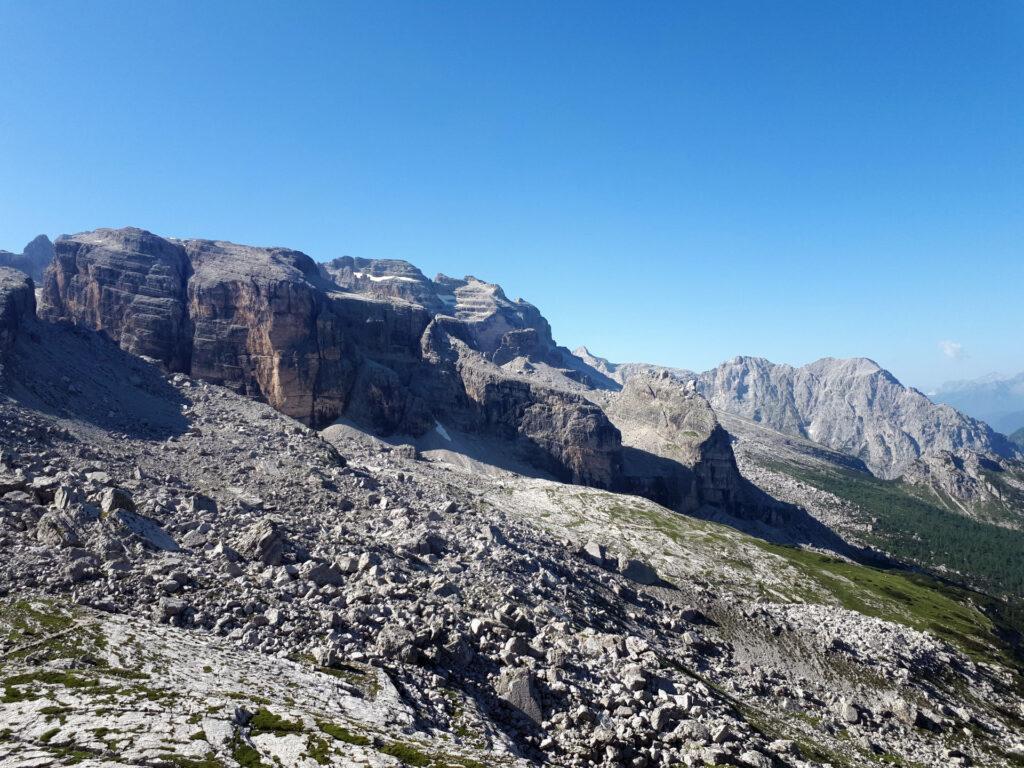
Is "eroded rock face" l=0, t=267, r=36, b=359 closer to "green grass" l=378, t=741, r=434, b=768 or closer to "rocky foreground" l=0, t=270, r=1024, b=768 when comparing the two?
"rocky foreground" l=0, t=270, r=1024, b=768

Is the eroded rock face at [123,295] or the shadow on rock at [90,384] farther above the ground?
the eroded rock face at [123,295]

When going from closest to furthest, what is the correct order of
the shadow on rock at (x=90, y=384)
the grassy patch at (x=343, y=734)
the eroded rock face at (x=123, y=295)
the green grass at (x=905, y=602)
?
1. the grassy patch at (x=343, y=734)
2. the shadow on rock at (x=90, y=384)
3. the green grass at (x=905, y=602)
4. the eroded rock face at (x=123, y=295)

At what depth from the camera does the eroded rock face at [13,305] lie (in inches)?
4409

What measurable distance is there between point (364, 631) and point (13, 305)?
12131 centimetres

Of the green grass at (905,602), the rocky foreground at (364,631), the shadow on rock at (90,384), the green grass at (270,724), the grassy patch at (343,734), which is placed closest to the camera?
the green grass at (270,724)

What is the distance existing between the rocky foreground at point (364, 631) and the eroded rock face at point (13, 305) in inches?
32.2

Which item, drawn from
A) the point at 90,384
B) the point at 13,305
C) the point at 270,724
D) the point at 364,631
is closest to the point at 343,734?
the point at 270,724

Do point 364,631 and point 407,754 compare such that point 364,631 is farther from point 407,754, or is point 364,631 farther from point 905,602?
point 905,602

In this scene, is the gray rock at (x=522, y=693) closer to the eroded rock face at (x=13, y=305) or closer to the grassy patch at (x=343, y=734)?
the grassy patch at (x=343, y=734)

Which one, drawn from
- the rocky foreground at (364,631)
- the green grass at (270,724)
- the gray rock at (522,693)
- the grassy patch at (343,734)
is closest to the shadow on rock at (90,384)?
the rocky foreground at (364,631)

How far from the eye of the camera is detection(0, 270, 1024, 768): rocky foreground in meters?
33.2

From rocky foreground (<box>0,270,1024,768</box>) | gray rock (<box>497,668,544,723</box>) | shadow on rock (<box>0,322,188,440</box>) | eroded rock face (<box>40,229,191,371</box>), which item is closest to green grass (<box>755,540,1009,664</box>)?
rocky foreground (<box>0,270,1024,768</box>)

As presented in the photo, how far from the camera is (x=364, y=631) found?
48.5 m

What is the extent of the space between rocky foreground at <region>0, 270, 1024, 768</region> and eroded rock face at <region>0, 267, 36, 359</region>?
819 mm
